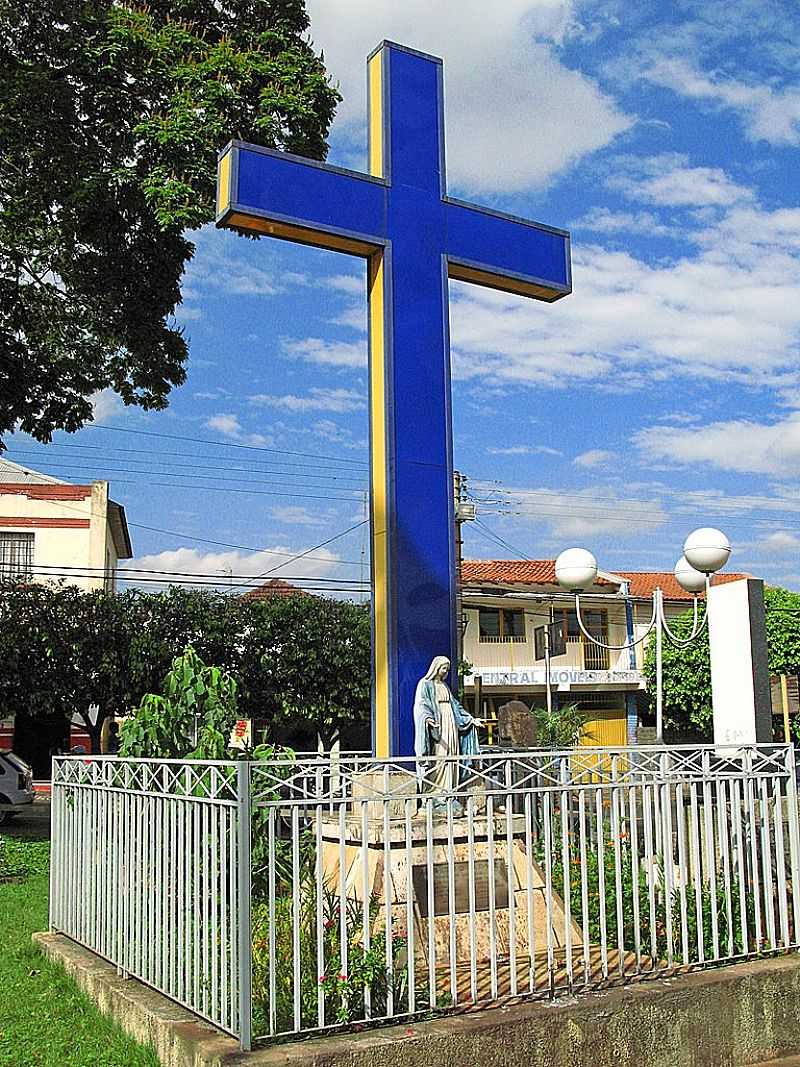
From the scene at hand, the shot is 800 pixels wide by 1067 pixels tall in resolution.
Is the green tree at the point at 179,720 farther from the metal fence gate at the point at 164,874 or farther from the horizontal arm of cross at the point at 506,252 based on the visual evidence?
the horizontal arm of cross at the point at 506,252

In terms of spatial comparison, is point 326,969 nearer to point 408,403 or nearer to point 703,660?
point 408,403

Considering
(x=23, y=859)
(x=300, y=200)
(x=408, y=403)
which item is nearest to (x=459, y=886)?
(x=408, y=403)

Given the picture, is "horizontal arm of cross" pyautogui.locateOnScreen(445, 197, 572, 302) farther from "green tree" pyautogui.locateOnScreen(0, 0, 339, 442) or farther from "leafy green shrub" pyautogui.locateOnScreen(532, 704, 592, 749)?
"leafy green shrub" pyautogui.locateOnScreen(532, 704, 592, 749)

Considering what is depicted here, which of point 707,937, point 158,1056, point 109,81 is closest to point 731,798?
point 707,937

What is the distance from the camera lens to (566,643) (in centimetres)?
Answer: 3547

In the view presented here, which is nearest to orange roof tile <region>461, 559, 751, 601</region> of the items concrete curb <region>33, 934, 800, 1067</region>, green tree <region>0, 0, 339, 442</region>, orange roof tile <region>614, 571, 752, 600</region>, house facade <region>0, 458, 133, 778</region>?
orange roof tile <region>614, 571, 752, 600</region>

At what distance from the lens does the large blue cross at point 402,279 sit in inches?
291

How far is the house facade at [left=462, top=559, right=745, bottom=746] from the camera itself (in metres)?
35.8

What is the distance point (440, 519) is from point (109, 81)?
10090 millimetres

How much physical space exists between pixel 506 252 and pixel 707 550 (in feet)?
10.6

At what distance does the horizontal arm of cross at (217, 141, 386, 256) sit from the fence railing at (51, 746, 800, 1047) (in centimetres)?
356

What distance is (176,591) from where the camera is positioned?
23984 millimetres

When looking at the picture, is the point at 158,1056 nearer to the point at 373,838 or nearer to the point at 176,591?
the point at 373,838

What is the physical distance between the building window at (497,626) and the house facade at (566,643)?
1.3 inches
